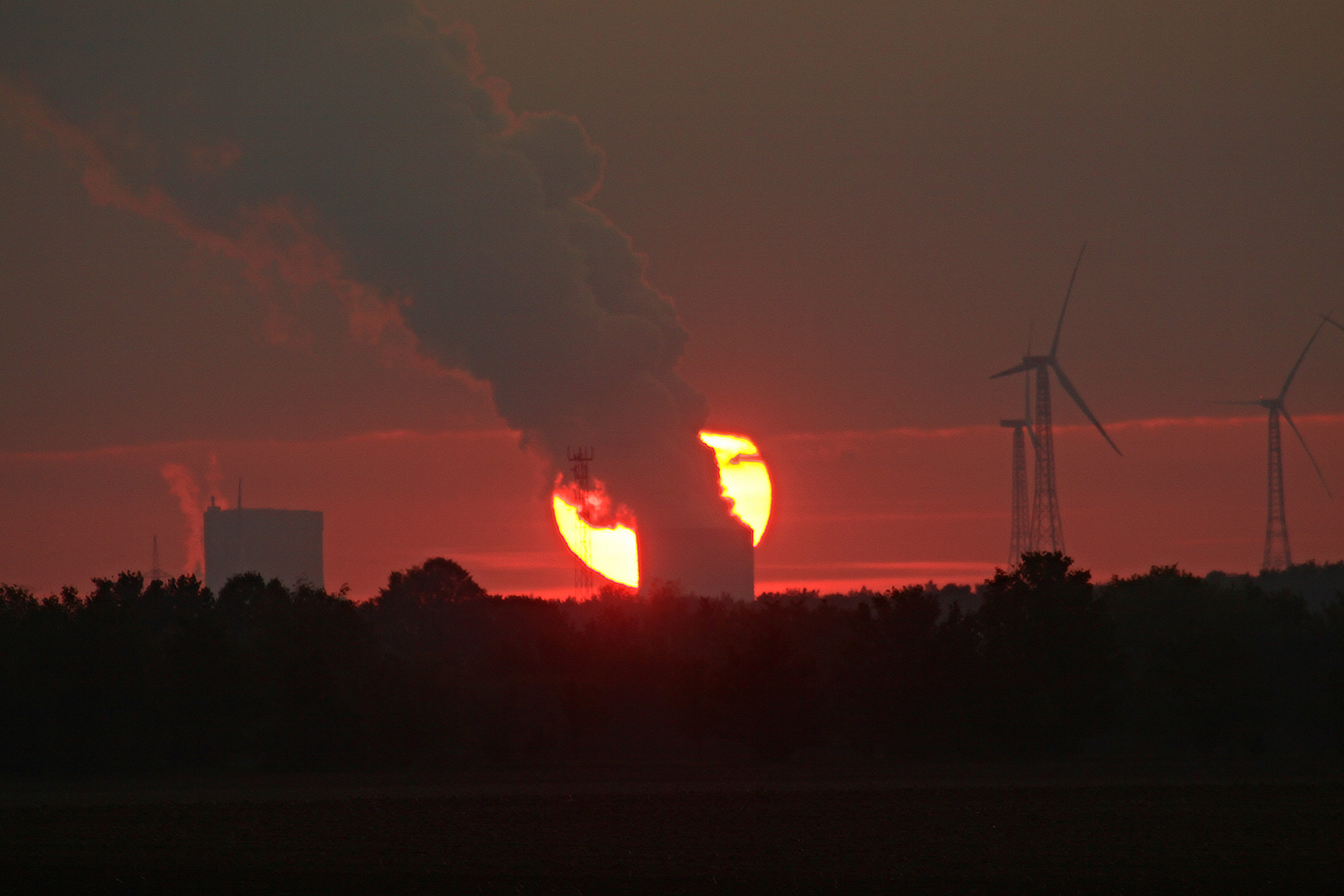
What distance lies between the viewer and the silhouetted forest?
85.1 metres

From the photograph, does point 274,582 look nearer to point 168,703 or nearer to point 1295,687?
point 168,703

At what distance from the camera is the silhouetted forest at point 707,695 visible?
279ft

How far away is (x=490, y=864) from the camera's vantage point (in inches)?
1768

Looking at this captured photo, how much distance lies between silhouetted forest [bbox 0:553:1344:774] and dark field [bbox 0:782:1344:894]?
19.5 meters

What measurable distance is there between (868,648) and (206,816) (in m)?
41.9

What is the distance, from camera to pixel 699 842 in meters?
49.6

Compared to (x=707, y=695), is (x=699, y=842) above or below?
below

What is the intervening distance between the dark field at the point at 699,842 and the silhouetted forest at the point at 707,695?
19461 mm

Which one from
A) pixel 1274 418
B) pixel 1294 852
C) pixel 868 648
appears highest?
pixel 1274 418

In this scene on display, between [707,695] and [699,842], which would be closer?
[699,842]

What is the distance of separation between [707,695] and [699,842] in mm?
38541

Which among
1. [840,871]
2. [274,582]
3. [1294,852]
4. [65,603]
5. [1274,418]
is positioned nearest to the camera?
[840,871]

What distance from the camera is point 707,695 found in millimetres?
88062

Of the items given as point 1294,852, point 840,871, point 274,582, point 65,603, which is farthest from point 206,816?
point 274,582
